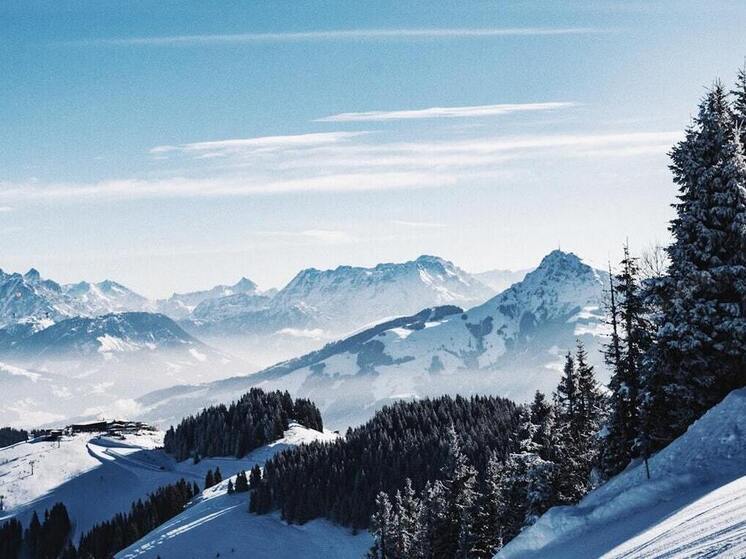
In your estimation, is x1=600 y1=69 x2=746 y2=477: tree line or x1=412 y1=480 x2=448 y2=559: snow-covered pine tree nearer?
x1=600 y1=69 x2=746 y2=477: tree line

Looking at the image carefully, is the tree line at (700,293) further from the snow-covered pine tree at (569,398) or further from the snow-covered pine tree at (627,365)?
the snow-covered pine tree at (569,398)

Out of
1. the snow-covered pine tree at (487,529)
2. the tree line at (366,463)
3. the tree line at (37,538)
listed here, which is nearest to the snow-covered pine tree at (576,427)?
the snow-covered pine tree at (487,529)

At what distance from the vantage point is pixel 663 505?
23531 mm

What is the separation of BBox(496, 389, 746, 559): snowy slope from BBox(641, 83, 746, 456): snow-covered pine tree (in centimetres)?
566

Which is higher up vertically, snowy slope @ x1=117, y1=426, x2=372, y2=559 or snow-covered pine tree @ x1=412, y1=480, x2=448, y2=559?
snow-covered pine tree @ x1=412, y1=480, x2=448, y2=559

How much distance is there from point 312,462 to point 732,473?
132 metres

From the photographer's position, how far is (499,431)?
495 feet

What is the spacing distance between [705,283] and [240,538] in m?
104

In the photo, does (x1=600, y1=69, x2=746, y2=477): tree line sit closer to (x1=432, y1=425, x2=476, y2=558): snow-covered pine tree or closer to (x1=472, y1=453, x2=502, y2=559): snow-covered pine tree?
(x1=472, y1=453, x2=502, y2=559): snow-covered pine tree

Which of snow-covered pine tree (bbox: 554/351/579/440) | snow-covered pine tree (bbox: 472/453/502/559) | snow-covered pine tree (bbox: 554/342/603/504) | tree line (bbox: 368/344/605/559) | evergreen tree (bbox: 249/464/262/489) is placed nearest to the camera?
tree line (bbox: 368/344/605/559)

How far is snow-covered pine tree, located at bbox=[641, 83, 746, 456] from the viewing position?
109ft

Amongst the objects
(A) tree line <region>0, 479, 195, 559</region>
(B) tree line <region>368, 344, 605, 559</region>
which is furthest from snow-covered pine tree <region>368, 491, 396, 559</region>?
(A) tree line <region>0, 479, 195, 559</region>

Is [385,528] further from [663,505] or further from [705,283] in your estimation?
[663,505]

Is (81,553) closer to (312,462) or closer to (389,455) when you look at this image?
(312,462)
